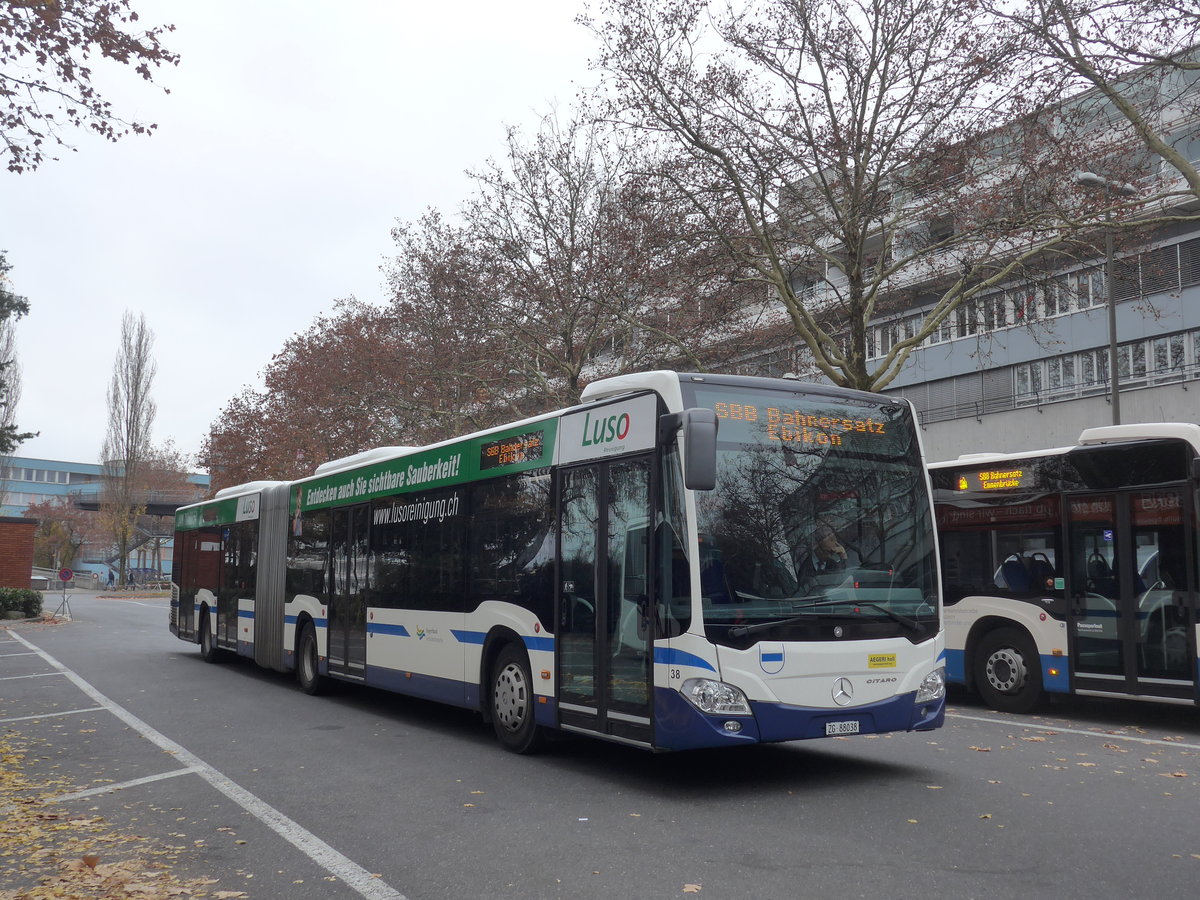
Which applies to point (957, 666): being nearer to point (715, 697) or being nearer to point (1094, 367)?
point (715, 697)

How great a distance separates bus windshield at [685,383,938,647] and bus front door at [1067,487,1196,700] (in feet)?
13.7

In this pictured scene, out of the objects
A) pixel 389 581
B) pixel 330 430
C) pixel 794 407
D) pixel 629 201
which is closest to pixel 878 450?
pixel 794 407

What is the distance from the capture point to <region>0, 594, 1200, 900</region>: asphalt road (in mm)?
5812

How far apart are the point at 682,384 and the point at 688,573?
1.40 meters

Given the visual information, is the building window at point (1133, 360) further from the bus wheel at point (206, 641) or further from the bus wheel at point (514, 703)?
the bus wheel at point (514, 703)

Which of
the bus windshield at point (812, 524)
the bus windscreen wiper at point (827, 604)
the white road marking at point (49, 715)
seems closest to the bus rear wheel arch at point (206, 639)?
the white road marking at point (49, 715)

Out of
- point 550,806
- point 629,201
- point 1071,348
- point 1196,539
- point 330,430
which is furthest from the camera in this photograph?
point 330,430

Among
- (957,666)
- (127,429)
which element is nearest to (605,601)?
(957,666)

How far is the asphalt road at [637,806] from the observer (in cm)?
581

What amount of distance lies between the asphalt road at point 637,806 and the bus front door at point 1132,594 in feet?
2.01

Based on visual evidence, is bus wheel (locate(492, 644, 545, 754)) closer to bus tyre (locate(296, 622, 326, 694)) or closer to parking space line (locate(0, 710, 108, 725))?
bus tyre (locate(296, 622, 326, 694))

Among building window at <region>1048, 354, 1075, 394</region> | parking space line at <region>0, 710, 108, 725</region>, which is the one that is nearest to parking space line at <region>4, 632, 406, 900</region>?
parking space line at <region>0, 710, 108, 725</region>

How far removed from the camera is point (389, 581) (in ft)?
42.4

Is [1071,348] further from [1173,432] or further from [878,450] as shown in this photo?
[878,450]
